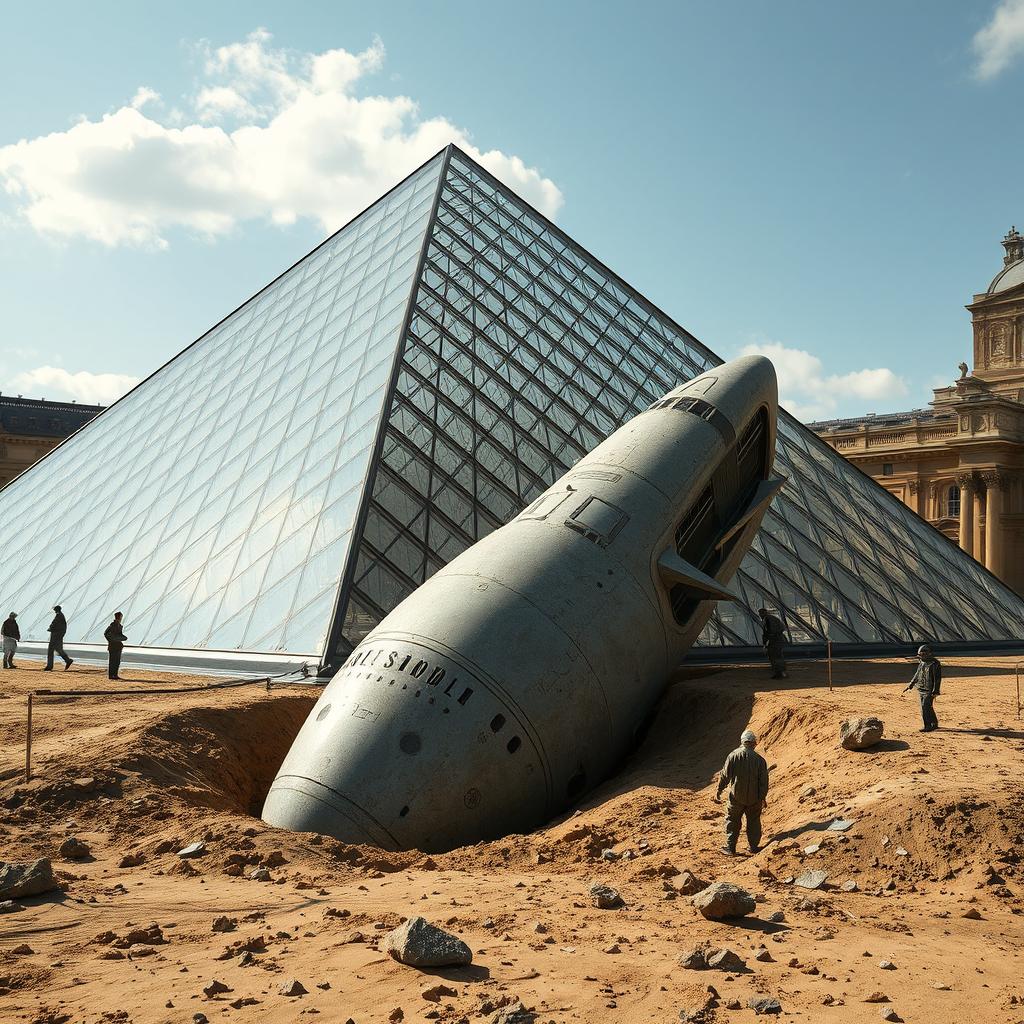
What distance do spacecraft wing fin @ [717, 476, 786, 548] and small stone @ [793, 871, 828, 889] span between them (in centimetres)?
955

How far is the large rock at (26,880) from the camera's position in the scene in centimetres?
868

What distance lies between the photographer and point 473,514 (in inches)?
979

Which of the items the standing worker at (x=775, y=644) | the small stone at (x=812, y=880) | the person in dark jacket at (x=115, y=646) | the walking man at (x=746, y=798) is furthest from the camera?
the person in dark jacket at (x=115, y=646)

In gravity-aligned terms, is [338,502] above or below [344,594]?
above

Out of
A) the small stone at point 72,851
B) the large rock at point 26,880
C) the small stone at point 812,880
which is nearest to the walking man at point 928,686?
the small stone at point 812,880

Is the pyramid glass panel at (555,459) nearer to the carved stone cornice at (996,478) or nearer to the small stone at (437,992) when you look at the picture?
the small stone at (437,992)

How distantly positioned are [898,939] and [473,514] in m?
18.0

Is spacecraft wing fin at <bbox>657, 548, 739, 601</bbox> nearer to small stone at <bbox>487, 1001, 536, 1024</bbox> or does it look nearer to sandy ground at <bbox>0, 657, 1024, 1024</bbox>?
sandy ground at <bbox>0, 657, 1024, 1024</bbox>

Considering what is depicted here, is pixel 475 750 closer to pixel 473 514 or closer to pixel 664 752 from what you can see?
pixel 664 752

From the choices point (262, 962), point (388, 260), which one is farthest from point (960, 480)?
point (262, 962)

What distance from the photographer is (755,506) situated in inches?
771

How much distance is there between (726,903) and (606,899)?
3.55 ft

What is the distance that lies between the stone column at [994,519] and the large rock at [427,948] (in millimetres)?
74763

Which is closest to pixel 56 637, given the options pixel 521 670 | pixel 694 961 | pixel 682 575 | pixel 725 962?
pixel 521 670
